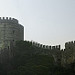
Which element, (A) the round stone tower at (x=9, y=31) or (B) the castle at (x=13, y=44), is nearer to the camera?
(B) the castle at (x=13, y=44)

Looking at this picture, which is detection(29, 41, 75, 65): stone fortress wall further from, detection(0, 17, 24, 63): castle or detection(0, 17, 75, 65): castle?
detection(0, 17, 24, 63): castle

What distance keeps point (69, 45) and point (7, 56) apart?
13.6 metres

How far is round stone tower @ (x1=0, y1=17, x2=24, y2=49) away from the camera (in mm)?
73000

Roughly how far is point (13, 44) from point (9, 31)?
864cm

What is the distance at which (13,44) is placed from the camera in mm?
66438

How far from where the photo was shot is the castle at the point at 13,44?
58.0 meters

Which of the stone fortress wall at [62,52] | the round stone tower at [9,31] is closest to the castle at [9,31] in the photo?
the round stone tower at [9,31]

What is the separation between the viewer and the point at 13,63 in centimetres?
5706

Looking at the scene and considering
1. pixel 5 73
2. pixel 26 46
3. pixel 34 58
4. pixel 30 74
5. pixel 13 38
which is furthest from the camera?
pixel 13 38

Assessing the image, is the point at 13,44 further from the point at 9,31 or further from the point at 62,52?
the point at 62,52

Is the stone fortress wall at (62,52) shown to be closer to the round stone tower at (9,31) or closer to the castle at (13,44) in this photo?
the castle at (13,44)

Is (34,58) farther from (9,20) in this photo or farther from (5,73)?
(9,20)

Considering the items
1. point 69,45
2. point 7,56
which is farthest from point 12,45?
point 69,45

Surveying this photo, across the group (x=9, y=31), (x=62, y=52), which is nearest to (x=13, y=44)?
(x=9, y=31)
